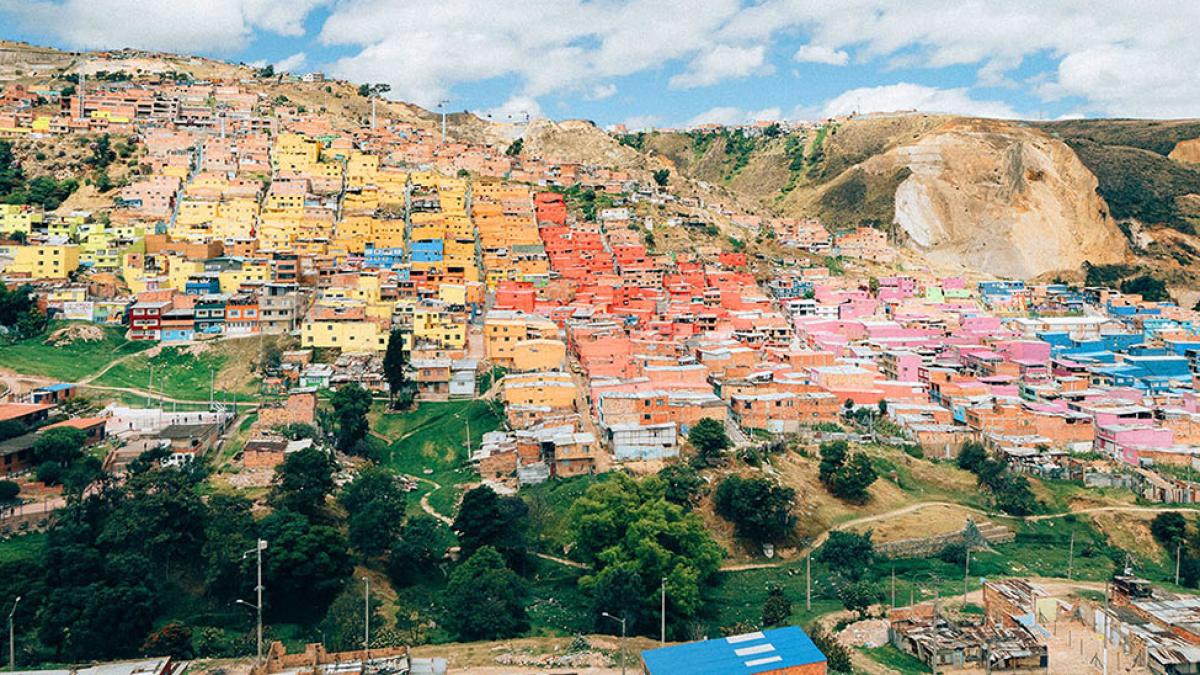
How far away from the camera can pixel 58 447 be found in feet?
88.2

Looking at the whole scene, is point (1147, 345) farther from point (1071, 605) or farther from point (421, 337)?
point (421, 337)

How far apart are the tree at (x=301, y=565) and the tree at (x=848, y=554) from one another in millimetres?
14099

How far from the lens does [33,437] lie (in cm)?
2802

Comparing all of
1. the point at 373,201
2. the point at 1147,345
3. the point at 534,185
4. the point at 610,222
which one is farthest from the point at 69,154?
the point at 1147,345

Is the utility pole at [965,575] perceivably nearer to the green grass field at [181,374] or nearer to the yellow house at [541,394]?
the yellow house at [541,394]

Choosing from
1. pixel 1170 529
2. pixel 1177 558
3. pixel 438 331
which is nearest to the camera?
pixel 1177 558

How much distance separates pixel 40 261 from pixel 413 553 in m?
30.8

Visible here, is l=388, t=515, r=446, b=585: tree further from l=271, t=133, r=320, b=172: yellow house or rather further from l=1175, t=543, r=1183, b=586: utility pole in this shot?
l=271, t=133, r=320, b=172: yellow house

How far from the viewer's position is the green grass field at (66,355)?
113 feet

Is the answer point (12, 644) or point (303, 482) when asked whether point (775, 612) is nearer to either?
point (303, 482)

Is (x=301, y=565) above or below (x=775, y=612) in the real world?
above

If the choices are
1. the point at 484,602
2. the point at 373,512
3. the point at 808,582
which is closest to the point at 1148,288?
the point at 808,582

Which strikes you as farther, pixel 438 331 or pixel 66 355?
pixel 438 331

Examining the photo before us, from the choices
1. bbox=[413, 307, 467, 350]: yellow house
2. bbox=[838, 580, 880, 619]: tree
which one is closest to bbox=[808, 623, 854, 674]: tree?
bbox=[838, 580, 880, 619]: tree
